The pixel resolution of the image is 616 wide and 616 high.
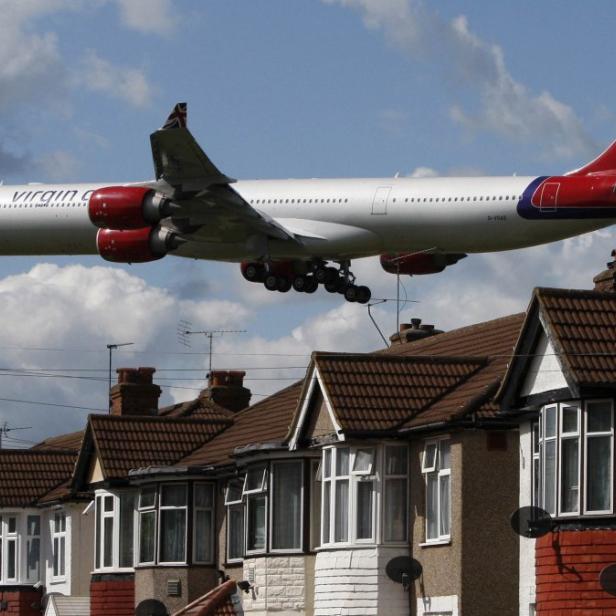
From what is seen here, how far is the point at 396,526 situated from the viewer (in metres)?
41.6

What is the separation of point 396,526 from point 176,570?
12162mm

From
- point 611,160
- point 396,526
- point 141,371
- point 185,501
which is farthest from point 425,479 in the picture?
point 141,371

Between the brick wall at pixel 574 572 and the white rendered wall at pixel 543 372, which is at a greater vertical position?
A: the white rendered wall at pixel 543 372

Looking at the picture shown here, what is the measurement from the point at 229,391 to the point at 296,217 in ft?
25.5

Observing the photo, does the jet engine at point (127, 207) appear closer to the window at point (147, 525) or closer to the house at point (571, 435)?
the window at point (147, 525)

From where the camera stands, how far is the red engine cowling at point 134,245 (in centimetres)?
6050

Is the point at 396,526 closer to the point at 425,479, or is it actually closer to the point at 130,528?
the point at 425,479

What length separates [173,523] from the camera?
52.6 meters

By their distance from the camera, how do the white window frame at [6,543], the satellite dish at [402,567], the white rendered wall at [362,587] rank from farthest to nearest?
the white window frame at [6,543] < the white rendered wall at [362,587] < the satellite dish at [402,567]

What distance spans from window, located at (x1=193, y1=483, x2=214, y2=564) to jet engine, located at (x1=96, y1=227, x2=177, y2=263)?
10814mm

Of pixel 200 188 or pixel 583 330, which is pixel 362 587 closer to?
pixel 583 330

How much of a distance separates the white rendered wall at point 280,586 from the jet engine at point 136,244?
56.6 ft

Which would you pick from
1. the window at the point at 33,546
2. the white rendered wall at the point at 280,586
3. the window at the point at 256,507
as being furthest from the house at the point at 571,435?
the window at the point at 33,546

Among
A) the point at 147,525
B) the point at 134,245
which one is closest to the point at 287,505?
the point at 147,525
